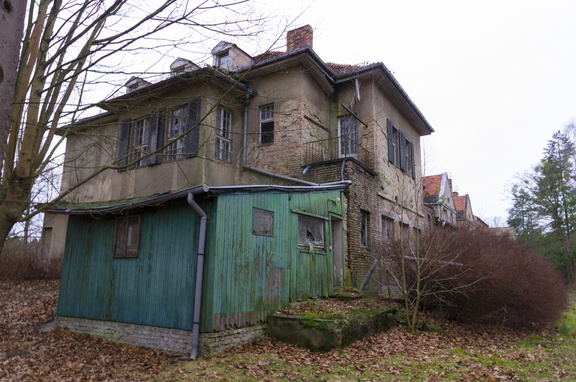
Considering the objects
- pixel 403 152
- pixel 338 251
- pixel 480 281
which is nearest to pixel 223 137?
pixel 338 251

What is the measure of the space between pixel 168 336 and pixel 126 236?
2838mm

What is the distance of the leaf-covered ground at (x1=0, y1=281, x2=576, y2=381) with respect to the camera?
6.81 metres

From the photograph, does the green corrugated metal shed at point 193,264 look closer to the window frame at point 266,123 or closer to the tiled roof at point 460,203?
the window frame at point 266,123

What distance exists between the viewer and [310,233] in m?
11.5

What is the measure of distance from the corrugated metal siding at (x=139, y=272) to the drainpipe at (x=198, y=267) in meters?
0.31

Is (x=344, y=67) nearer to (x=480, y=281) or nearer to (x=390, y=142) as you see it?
(x=390, y=142)

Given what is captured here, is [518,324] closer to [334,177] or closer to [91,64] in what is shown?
[334,177]

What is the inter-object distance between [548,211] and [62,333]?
119 feet

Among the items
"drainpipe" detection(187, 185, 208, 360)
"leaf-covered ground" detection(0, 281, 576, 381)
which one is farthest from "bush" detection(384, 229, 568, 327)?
"drainpipe" detection(187, 185, 208, 360)

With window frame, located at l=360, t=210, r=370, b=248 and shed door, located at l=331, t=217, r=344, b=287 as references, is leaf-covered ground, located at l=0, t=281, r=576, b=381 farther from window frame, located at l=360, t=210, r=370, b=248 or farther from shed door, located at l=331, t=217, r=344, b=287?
window frame, located at l=360, t=210, r=370, b=248

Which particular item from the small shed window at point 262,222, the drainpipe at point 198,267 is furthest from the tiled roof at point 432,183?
the drainpipe at point 198,267

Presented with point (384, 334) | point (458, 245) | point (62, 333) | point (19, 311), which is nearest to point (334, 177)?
point (458, 245)

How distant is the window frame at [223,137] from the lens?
14.4 m

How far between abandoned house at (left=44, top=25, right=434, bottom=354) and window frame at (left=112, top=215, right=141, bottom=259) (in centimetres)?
4
